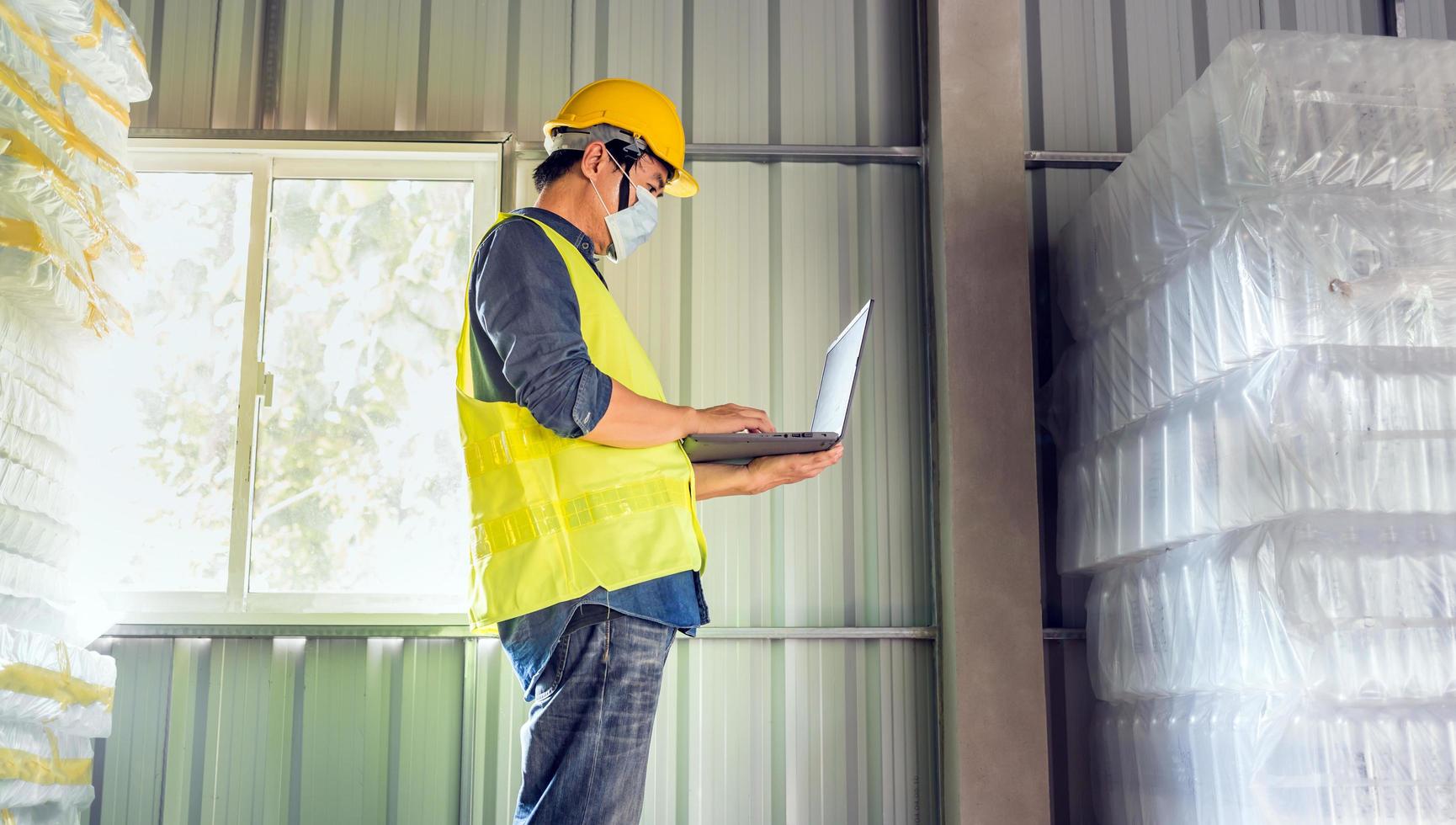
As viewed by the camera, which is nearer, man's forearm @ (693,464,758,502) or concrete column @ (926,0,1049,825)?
man's forearm @ (693,464,758,502)

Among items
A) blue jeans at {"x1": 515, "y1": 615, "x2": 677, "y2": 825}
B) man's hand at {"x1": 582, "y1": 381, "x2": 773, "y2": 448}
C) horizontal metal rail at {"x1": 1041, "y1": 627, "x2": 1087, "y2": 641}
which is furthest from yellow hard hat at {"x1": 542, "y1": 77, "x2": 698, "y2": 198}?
horizontal metal rail at {"x1": 1041, "y1": 627, "x2": 1087, "y2": 641}

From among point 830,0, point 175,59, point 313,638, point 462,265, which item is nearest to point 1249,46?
point 830,0

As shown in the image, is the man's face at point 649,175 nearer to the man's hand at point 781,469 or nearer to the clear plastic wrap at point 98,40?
the man's hand at point 781,469

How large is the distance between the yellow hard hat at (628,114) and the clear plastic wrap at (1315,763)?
6.10 ft

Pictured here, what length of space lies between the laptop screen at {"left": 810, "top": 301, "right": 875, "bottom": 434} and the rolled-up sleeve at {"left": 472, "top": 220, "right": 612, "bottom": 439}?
639 mm

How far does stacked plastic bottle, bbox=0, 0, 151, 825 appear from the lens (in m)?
2.96

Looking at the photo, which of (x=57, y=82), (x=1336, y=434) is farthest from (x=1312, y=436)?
(x=57, y=82)

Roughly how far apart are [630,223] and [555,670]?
1.01 metres

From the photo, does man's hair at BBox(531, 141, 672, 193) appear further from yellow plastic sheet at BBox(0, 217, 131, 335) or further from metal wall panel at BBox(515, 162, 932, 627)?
metal wall panel at BBox(515, 162, 932, 627)

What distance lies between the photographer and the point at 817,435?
2832mm

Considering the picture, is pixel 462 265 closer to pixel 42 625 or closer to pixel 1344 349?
pixel 42 625

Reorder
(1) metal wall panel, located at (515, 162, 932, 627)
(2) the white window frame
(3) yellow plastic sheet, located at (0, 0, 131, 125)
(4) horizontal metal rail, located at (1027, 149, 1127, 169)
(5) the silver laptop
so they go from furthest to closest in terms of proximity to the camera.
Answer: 1. (4) horizontal metal rail, located at (1027, 149, 1127, 169)
2. (1) metal wall panel, located at (515, 162, 932, 627)
3. (2) the white window frame
4. (3) yellow plastic sheet, located at (0, 0, 131, 125)
5. (5) the silver laptop

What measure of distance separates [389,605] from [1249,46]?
2.93m

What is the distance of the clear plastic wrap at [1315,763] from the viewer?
2682mm
